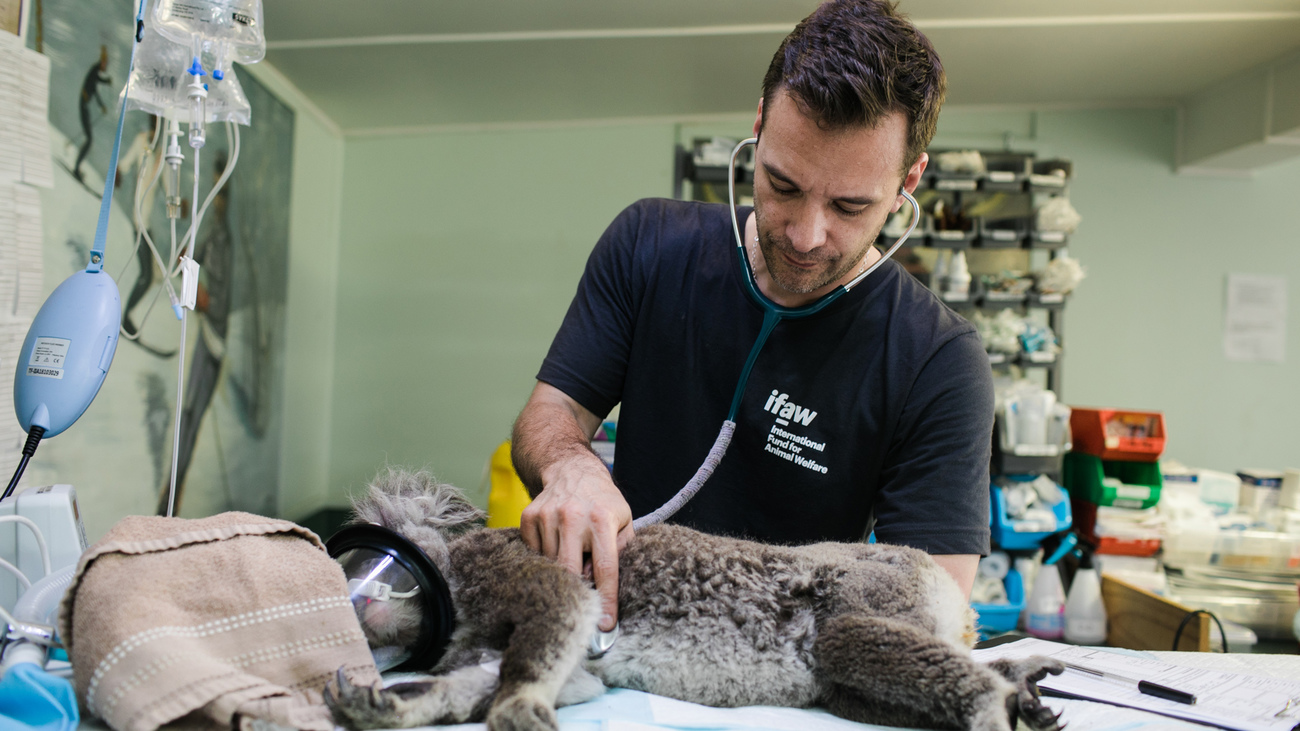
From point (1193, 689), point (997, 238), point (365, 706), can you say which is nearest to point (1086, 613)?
Result: point (997, 238)

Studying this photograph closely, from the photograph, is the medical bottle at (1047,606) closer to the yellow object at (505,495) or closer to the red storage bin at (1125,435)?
the red storage bin at (1125,435)

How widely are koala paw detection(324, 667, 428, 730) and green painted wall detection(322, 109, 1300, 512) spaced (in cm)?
376

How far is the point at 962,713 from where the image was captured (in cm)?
70

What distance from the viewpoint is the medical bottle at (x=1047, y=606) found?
10.3 feet

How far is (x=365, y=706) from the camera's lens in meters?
0.66

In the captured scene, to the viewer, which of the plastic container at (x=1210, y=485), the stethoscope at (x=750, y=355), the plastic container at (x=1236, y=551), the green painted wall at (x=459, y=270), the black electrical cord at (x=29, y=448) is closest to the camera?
the black electrical cord at (x=29, y=448)

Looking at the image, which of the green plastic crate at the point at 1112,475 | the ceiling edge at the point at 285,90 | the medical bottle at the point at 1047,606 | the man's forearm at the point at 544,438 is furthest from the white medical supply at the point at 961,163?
the ceiling edge at the point at 285,90

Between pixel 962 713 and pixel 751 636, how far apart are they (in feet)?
0.71

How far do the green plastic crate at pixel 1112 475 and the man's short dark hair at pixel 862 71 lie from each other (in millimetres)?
2776

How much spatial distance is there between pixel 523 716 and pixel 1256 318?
16.3ft

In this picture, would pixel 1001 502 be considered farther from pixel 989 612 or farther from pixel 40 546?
pixel 40 546

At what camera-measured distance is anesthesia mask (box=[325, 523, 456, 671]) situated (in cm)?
78

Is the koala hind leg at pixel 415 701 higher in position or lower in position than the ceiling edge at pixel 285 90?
lower

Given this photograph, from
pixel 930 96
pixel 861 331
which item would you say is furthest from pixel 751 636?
pixel 930 96
